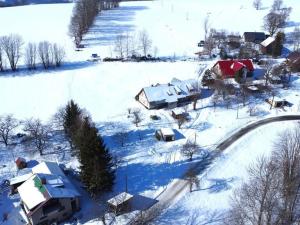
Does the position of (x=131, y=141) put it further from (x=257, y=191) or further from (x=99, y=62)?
(x=99, y=62)

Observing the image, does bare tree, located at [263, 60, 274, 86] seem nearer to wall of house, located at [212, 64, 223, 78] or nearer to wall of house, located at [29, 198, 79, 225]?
wall of house, located at [212, 64, 223, 78]

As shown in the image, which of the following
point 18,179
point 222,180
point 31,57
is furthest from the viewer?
point 31,57

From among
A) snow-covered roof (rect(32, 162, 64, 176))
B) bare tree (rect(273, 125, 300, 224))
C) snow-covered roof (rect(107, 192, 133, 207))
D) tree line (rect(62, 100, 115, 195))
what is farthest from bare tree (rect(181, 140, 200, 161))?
snow-covered roof (rect(32, 162, 64, 176))

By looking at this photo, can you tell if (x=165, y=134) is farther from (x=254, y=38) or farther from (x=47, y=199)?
(x=254, y=38)

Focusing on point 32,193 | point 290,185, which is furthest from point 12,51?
point 290,185

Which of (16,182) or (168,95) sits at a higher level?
(168,95)

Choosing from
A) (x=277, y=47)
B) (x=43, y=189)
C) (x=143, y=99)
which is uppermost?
(x=277, y=47)

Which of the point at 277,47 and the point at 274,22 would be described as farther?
the point at 274,22

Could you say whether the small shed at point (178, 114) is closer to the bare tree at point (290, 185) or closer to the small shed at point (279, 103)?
the small shed at point (279, 103)
